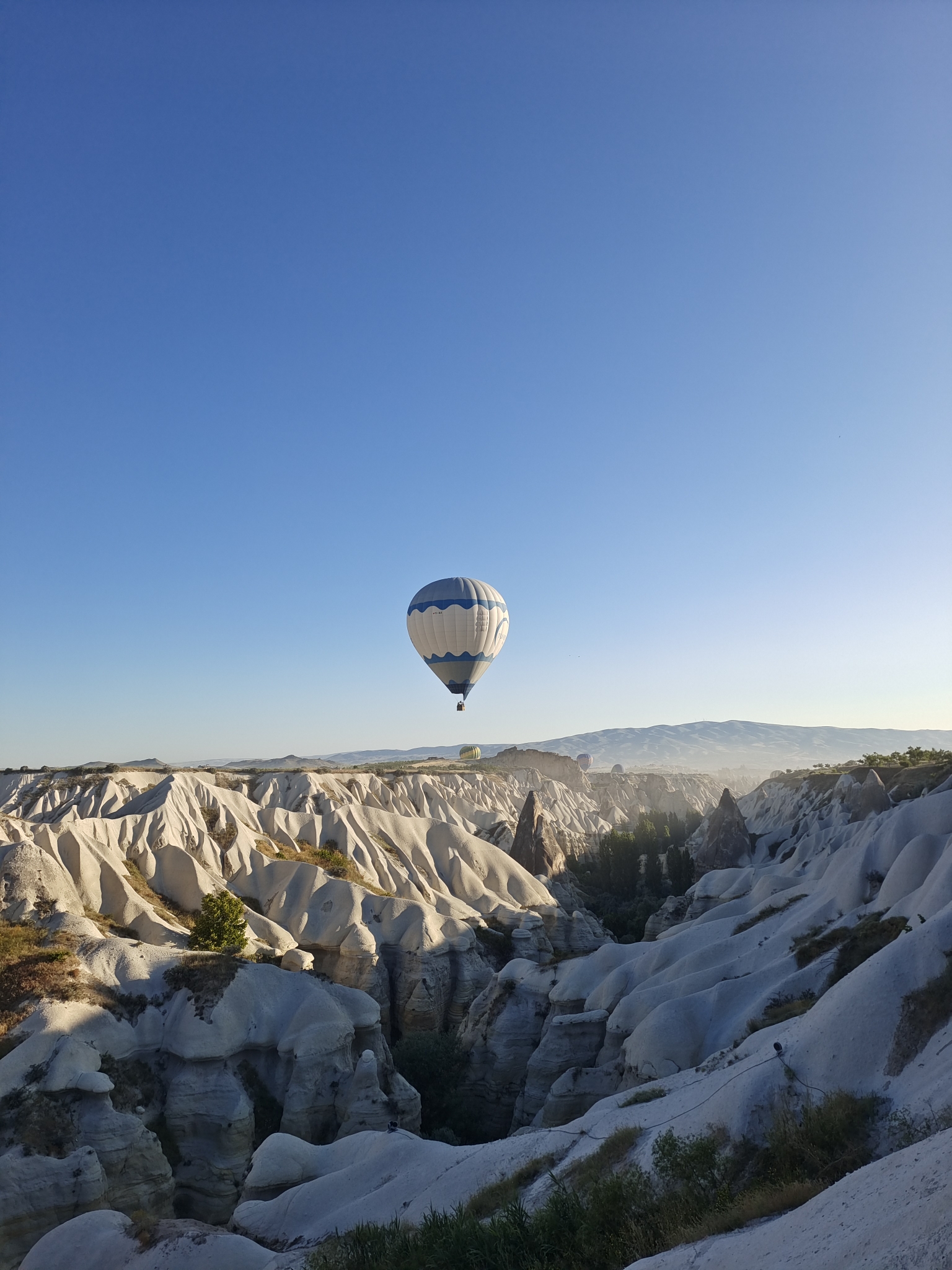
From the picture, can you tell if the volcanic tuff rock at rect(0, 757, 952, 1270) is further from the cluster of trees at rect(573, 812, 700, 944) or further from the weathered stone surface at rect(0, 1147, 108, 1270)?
the cluster of trees at rect(573, 812, 700, 944)

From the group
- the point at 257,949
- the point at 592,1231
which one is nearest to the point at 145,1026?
the point at 257,949

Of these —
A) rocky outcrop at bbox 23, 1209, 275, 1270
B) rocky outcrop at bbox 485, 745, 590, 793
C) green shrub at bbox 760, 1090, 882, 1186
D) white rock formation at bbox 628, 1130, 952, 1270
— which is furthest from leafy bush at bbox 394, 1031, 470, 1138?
rocky outcrop at bbox 485, 745, 590, 793

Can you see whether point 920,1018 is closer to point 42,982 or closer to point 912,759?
point 42,982

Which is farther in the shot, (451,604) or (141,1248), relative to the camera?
(451,604)

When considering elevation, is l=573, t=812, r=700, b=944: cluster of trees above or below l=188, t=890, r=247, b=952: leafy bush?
below

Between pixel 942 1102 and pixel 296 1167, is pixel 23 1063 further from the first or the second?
pixel 942 1102

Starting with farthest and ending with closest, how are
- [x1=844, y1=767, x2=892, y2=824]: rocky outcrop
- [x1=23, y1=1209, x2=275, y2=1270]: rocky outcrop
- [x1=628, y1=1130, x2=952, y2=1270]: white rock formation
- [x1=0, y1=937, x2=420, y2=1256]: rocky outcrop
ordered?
[x1=844, y1=767, x2=892, y2=824]: rocky outcrop → [x1=0, y1=937, x2=420, y2=1256]: rocky outcrop → [x1=23, y1=1209, x2=275, y2=1270]: rocky outcrop → [x1=628, y1=1130, x2=952, y2=1270]: white rock formation

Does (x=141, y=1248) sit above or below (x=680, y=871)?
above

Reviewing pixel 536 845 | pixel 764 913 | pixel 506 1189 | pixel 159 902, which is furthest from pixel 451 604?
pixel 506 1189
